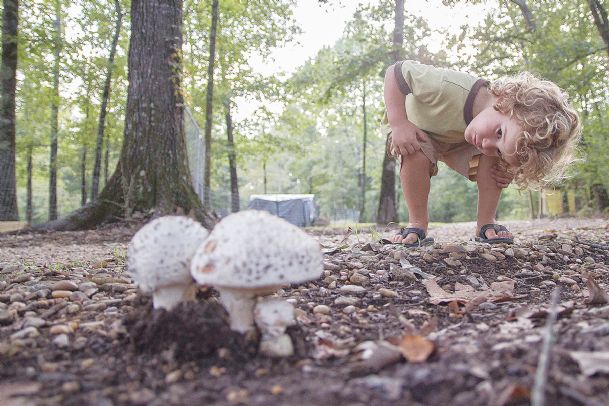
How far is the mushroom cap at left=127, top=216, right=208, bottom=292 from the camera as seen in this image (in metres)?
1.45

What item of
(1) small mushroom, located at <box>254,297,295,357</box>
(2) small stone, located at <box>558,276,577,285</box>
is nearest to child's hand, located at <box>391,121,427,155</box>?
(2) small stone, located at <box>558,276,577,285</box>

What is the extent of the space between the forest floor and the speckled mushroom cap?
24 cm

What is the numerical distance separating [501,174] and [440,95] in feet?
3.20

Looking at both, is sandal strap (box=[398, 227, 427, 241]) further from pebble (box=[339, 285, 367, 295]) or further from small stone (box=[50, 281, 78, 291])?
small stone (box=[50, 281, 78, 291])

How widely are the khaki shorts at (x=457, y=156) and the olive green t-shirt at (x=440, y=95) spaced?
17 centimetres

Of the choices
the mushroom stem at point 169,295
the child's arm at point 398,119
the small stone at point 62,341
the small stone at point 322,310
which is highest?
the child's arm at point 398,119

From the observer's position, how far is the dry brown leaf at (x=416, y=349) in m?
1.28

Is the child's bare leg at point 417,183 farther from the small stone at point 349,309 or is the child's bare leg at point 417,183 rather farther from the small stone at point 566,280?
the small stone at point 349,309

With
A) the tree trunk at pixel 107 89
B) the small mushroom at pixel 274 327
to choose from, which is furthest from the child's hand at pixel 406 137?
the tree trunk at pixel 107 89

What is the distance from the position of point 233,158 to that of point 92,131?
5.19 m

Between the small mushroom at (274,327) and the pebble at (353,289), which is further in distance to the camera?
the pebble at (353,289)

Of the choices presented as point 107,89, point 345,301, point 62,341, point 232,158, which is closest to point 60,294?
point 62,341

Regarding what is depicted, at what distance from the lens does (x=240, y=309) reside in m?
1.47

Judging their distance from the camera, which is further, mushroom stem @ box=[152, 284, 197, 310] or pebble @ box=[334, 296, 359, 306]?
pebble @ box=[334, 296, 359, 306]
